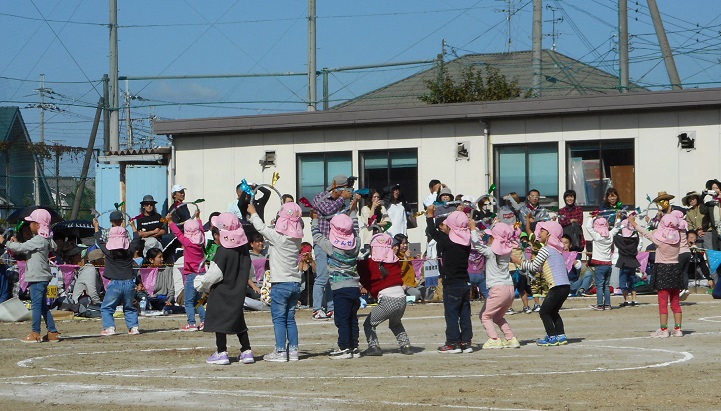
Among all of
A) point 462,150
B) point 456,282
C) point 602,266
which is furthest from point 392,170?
point 456,282

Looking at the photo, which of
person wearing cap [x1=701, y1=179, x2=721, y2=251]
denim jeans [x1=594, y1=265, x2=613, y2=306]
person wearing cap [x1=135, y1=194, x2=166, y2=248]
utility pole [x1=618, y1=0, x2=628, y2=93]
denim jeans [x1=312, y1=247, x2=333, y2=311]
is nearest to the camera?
denim jeans [x1=312, y1=247, x2=333, y2=311]

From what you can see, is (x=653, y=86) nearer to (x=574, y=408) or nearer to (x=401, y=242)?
(x=401, y=242)

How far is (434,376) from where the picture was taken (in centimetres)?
1206

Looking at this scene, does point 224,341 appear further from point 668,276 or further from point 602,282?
point 602,282

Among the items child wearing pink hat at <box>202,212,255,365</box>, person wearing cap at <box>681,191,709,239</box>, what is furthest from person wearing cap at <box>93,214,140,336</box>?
person wearing cap at <box>681,191,709,239</box>

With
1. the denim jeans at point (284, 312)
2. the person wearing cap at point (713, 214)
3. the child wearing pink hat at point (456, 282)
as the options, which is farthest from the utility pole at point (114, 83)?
the denim jeans at point (284, 312)

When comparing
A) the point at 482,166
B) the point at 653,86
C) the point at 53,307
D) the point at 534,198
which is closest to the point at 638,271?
the point at 534,198

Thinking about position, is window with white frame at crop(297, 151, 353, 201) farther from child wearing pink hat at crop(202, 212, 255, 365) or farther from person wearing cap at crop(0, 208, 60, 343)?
child wearing pink hat at crop(202, 212, 255, 365)

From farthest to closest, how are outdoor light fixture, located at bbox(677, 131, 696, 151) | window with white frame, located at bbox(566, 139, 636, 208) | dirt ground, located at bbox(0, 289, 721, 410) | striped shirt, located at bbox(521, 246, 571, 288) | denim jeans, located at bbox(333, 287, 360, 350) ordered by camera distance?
window with white frame, located at bbox(566, 139, 636, 208)
outdoor light fixture, located at bbox(677, 131, 696, 151)
striped shirt, located at bbox(521, 246, 571, 288)
denim jeans, located at bbox(333, 287, 360, 350)
dirt ground, located at bbox(0, 289, 721, 410)

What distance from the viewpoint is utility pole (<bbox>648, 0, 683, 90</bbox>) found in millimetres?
30827

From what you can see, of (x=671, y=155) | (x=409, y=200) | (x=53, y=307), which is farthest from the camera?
(x=409, y=200)

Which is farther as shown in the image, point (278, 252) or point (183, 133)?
point (183, 133)

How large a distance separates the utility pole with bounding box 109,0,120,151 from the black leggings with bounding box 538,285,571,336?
21.6 metres

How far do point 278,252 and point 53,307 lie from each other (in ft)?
31.1
